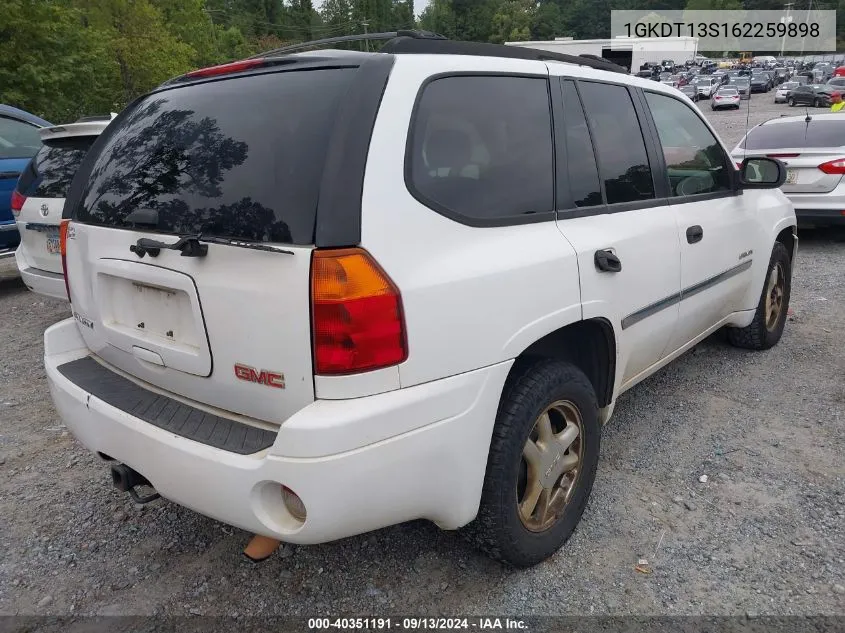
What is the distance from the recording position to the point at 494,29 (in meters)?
95.4

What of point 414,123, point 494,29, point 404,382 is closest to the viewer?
point 404,382

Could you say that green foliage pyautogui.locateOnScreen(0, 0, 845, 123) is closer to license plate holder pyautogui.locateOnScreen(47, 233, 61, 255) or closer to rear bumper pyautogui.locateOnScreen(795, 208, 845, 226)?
license plate holder pyautogui.locateOnScreen(47, 233, 61, 255)

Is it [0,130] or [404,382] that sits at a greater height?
[0,130]

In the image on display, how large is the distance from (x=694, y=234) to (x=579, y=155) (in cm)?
99

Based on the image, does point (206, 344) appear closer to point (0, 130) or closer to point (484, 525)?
point (484, 525)

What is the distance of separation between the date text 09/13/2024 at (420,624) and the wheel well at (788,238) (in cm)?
355

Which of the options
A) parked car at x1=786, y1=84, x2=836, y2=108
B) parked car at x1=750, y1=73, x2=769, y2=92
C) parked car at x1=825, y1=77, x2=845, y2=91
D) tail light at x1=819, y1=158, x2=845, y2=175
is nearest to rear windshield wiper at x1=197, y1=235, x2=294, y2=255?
tail light at x1=819, y1=158, x2=845, y2=175

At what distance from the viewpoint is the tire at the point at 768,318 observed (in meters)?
4.37

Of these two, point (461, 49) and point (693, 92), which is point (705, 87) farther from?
point (461, 49)

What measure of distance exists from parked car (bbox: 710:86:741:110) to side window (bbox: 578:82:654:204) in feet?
133

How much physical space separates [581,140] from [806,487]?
6.35ft

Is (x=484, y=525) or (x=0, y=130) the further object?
(x=0, y=130)

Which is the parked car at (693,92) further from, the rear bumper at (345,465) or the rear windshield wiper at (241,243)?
the rear windshield wiper at (241,243)

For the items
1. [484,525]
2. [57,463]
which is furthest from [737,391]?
[57,463]
